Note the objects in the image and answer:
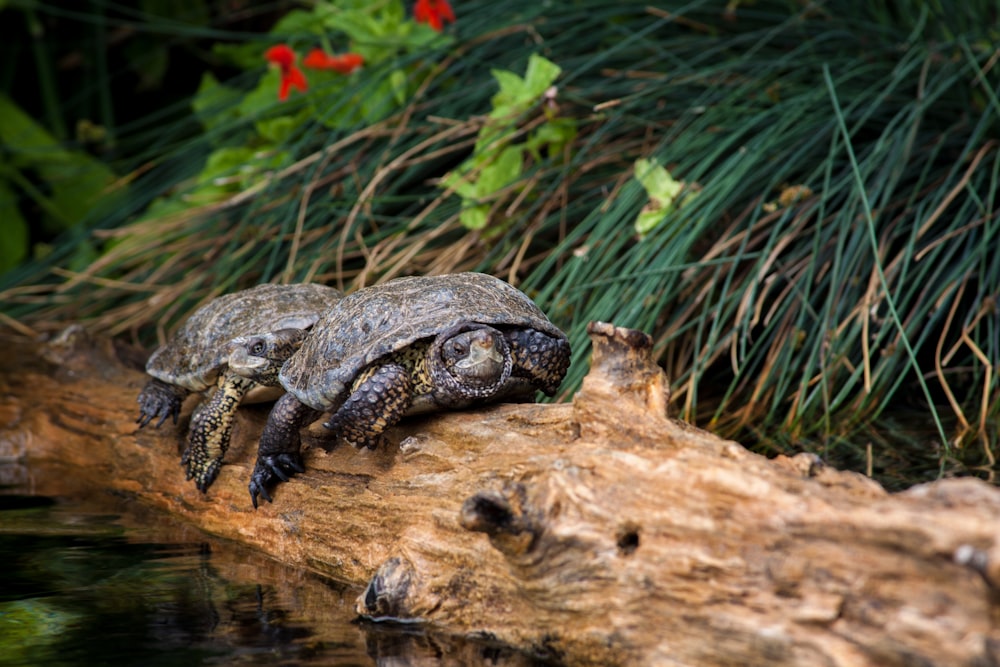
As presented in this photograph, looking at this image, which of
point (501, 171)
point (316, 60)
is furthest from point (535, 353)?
point (316, 60)

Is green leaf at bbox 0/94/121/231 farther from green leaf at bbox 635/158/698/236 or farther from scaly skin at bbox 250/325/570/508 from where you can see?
scaly skin at bbox 250/325/570/508

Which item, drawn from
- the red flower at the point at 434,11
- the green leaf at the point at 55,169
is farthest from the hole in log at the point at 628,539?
the green leaf at the point at 55,169

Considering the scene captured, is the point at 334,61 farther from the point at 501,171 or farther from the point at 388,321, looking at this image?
the point at 388,321

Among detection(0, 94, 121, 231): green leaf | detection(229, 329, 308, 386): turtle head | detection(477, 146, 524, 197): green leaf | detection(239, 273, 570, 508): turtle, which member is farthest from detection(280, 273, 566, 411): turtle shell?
detection(0, 94, 121, 231): green leaf

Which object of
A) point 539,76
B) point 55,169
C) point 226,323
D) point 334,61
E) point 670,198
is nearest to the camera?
point 226,323

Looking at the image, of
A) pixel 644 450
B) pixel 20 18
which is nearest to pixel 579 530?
pixel 644 450
